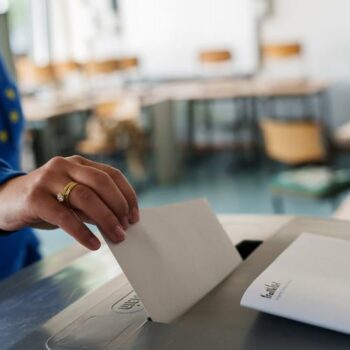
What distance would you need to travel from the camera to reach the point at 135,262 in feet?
1.98

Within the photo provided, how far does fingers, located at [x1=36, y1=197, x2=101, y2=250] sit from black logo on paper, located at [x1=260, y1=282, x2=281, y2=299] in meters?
0.19

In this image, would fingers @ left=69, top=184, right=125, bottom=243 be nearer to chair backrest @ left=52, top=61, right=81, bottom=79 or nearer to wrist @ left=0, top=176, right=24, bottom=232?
wrist @ left=0, top=176, right=24, bottom=232

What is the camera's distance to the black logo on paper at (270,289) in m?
0.58

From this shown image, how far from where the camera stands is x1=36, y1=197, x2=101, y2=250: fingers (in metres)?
0.61

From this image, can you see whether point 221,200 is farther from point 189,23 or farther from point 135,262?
point 135,262

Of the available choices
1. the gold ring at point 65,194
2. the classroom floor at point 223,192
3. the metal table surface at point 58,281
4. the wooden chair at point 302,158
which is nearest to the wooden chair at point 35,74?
the classroom floor at point 223,192

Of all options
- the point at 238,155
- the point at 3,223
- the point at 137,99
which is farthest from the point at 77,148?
the point at 3,223

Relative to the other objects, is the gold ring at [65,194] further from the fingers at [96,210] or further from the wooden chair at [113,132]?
the wooden chair at [113,132]

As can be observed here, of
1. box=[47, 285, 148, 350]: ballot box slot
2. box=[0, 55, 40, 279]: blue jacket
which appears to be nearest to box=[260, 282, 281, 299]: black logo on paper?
box=[47, 285, 148, 350]: ballot box slot

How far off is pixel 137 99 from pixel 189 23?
6.54ft

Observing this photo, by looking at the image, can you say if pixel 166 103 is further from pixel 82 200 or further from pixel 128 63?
pixel 82 200

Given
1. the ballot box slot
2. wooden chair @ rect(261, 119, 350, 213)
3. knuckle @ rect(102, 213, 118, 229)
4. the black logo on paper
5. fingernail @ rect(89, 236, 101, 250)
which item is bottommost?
wooden chair @ rect(261, 119, 350, 213)

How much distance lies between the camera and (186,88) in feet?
20.2

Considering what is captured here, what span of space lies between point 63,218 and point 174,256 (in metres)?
0.14
